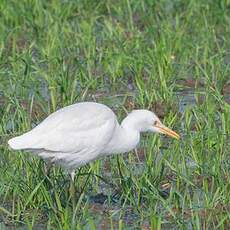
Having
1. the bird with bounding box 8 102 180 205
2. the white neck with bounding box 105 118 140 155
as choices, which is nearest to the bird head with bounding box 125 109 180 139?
the white neck with bounding box 105 118 140 155

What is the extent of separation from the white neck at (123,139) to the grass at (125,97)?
0.40ft

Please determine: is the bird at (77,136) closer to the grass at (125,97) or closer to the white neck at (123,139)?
the white neck at (123,139)

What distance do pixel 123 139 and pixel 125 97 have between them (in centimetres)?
158

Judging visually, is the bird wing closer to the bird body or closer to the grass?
the bird body

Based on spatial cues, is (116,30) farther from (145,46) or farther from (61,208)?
(61,208)

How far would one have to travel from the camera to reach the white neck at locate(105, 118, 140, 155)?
24.7 ft

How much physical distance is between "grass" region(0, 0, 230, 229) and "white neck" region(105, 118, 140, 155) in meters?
0.12

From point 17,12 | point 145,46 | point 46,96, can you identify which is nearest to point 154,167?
point 46,96

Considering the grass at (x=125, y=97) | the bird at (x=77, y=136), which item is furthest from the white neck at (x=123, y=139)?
the grass at (x=125, y=97)

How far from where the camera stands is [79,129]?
7.38 meters

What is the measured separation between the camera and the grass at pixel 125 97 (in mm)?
7055

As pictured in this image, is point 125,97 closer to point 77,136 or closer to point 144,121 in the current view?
point 144,121

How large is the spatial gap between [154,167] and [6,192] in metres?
0.97

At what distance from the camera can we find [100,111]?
293 inches
